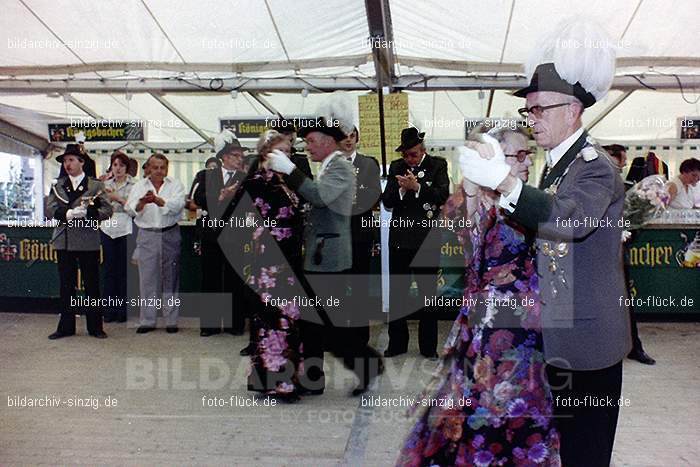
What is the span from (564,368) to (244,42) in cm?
653

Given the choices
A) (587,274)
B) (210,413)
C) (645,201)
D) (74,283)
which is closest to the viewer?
(587,274)

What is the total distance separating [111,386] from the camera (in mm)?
5164

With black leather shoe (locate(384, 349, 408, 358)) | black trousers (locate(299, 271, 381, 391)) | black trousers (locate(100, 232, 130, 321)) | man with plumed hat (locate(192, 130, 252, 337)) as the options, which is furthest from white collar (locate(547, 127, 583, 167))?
black trousers (locate(100, 232, 130, 321))

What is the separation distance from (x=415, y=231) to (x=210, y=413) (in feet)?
8.03

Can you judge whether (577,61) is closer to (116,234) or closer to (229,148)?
(229,148)

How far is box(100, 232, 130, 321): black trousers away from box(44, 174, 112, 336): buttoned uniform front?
58 cm

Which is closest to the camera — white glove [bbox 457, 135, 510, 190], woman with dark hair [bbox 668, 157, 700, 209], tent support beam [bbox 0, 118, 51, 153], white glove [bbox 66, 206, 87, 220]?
white glove [bbox 457, 135, 510, 190]

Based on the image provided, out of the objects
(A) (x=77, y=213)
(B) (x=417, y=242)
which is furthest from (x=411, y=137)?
(A) (x=77, y=213)

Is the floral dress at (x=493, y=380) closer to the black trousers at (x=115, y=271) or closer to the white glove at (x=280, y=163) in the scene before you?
the white glove at (x=280, y=163)

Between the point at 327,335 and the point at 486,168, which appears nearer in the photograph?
the point at 486,168

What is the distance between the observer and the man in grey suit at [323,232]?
4.40 metres

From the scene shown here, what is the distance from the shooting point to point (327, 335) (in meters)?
5.20

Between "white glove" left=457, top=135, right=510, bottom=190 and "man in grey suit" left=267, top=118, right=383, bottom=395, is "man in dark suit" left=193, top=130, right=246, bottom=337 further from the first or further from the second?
"white glove" left=457, top=135, right=510, bottom=190

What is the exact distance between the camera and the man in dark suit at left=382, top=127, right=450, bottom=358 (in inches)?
234
